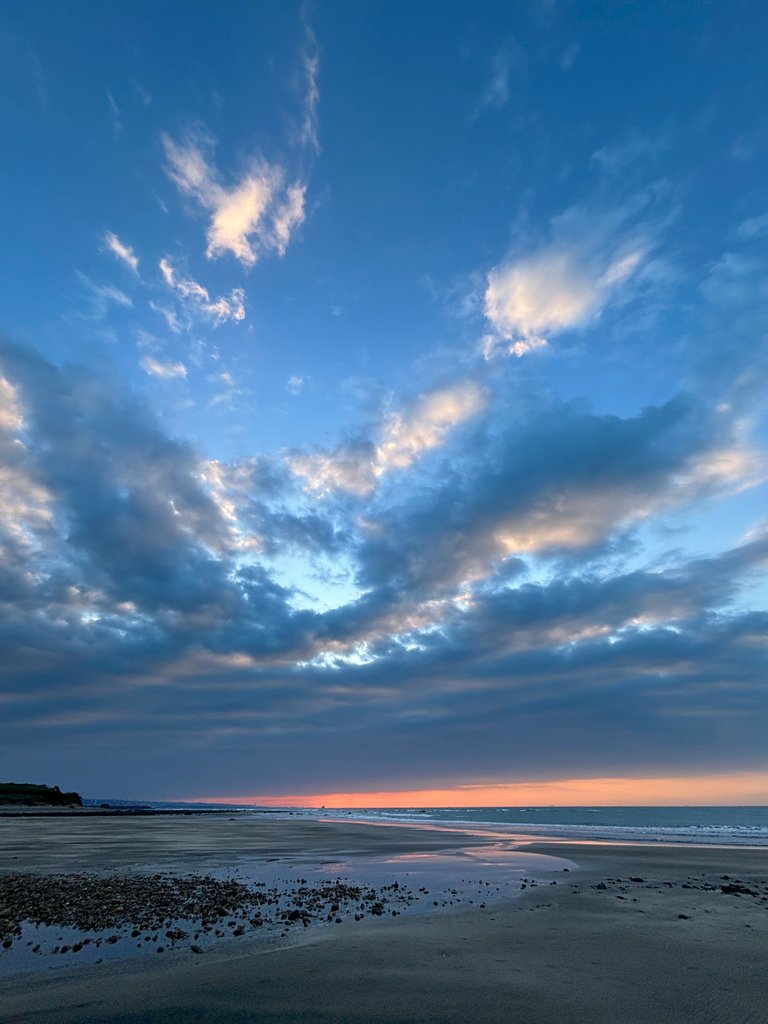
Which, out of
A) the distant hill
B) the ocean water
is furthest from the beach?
the distant hill

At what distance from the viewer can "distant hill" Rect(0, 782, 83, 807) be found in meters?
116

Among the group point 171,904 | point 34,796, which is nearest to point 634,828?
point 171,904

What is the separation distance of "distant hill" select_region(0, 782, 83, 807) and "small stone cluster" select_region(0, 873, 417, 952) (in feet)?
372

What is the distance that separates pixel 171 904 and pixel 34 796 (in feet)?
465

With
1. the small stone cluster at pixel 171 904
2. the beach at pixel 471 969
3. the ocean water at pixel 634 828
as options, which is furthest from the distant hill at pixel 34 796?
the beach at pixel 471 969

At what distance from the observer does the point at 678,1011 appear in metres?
8.66

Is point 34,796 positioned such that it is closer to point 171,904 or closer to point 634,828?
point 634,828

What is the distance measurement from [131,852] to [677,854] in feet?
109

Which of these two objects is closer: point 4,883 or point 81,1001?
point 81,1001

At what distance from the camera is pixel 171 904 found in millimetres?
16203

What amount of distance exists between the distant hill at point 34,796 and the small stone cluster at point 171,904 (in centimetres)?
11344

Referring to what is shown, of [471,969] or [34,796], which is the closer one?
[471,969]

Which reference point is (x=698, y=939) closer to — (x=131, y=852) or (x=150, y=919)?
(x=150, y=919)

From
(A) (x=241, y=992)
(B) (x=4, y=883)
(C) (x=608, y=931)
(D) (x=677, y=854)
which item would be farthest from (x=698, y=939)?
(D) (x=677, y=854)
